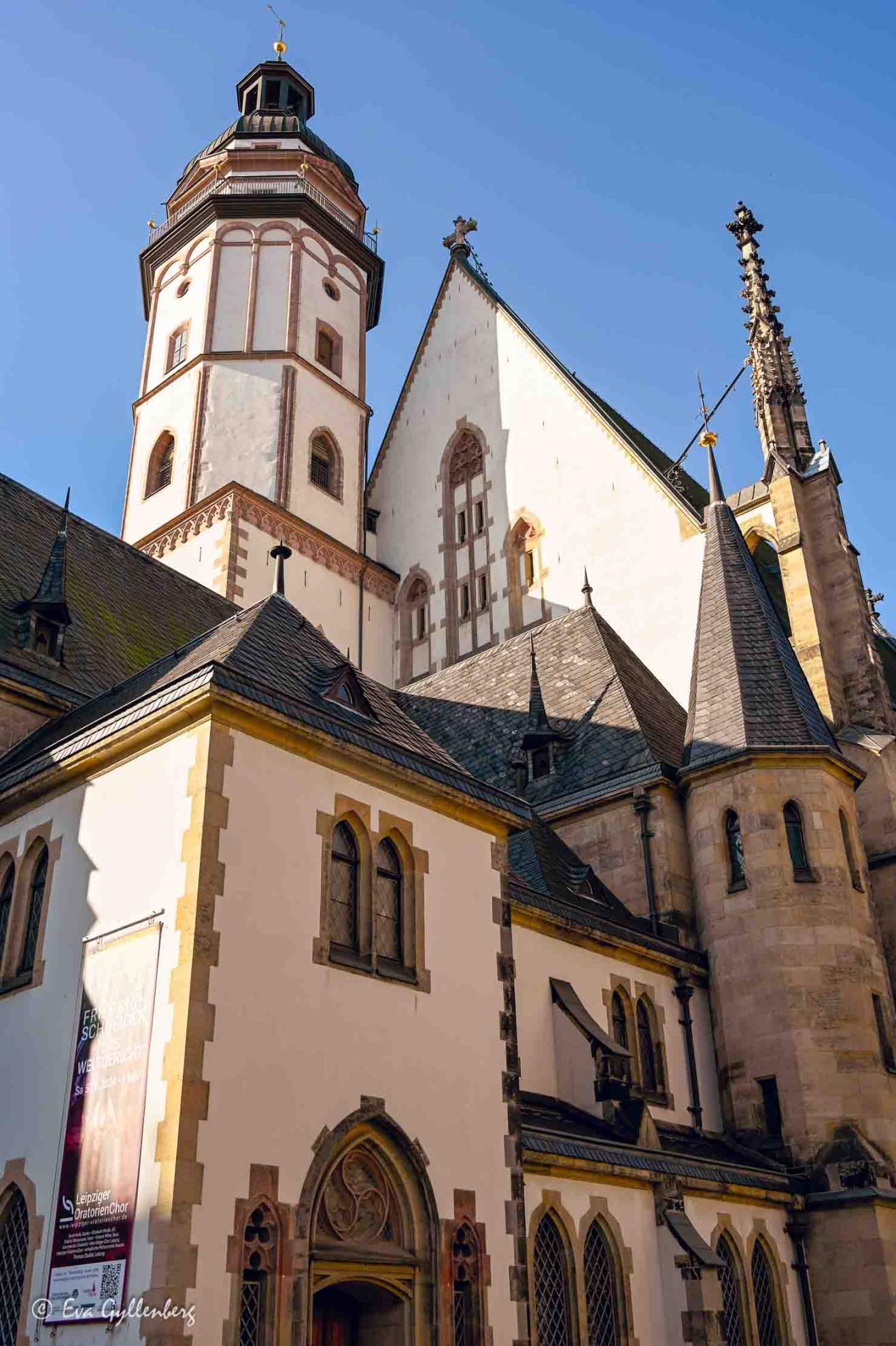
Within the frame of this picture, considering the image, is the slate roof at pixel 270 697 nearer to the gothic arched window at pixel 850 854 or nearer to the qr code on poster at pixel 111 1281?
the qr code on poster at pixel 111 1281

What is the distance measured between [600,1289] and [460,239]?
2944 cm

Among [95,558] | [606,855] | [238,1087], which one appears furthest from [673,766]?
[238,1087]

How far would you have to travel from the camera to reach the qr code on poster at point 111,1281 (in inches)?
410

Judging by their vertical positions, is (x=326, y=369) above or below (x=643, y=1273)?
above

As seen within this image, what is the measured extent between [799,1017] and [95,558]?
12965mm

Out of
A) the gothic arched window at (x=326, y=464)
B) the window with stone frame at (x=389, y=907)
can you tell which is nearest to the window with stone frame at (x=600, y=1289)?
the window with stone frame at (x=389, y=907)

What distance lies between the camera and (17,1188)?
39.1ft

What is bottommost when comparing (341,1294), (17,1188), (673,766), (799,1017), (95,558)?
(341,1294)

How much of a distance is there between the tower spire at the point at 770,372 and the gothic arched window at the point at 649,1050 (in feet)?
38.5

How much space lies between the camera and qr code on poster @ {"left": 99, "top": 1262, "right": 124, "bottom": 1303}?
34.2ft

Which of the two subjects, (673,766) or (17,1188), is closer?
(17,1188)

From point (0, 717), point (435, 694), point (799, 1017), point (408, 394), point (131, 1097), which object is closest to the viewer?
point (131, 1097)

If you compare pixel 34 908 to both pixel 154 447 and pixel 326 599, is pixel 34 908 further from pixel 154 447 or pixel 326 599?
pixel 154 447

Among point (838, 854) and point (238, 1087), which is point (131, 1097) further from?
point (838, 854)
